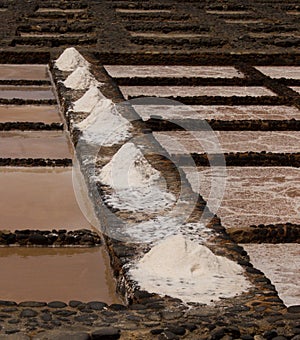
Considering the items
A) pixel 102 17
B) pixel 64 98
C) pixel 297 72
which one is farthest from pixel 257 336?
pixel 102 17

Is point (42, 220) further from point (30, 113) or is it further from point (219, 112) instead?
point (219, 112)

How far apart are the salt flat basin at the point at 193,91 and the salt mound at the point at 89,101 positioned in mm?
853

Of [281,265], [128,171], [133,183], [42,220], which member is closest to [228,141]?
[128,171]

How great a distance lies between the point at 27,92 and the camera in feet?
41.5

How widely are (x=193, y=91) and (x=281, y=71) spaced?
2318 mm

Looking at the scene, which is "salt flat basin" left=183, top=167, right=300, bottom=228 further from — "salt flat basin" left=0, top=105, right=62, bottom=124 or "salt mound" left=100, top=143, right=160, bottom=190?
"salt flat basin" left=0, top=105, right=62, bottom=124

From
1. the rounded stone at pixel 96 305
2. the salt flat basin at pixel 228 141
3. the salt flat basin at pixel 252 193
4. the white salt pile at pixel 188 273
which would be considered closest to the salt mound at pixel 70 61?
the salt flat basin at pixel 228 141

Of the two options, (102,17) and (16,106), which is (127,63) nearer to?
(16,106)

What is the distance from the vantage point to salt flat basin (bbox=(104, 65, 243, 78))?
44.9 ft

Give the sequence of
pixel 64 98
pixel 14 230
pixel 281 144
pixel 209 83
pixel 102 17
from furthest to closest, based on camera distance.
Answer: pixel 102 17
pixel 209 83
pixel 64 98
pixel 281 144
pixel 14 230

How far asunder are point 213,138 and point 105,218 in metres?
3.19

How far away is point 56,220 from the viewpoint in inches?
294

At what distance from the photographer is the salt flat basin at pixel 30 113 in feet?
35.9

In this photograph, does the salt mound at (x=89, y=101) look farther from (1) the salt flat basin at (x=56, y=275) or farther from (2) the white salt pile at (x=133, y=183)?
(1) the salt flat basin at (x=56, y=275)
